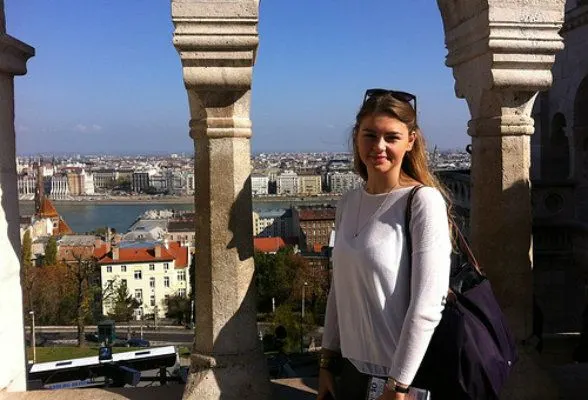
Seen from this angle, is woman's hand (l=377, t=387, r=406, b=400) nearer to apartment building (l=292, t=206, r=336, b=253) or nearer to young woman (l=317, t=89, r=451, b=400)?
young woman (l=317, t=89, r=451, b=400)

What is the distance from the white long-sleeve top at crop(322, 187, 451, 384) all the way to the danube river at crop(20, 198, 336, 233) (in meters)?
83.7

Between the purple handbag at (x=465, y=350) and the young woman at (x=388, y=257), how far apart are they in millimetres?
56

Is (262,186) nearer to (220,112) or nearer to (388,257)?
(220,112)

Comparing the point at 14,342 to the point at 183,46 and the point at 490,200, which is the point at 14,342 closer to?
the point at 183,46

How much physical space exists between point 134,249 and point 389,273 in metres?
43.0

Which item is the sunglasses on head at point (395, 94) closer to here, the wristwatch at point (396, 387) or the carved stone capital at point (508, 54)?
the wristwatch at point (396, 387)

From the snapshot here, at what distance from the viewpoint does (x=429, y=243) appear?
1600 mm

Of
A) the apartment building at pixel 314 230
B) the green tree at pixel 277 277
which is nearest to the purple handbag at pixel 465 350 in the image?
the green tree at pixel 277 277

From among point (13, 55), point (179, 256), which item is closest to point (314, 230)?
point (179, 256)

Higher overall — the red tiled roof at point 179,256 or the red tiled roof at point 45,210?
the red tiled roof at point 45,210

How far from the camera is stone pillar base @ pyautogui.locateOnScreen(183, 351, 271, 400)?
110 inches

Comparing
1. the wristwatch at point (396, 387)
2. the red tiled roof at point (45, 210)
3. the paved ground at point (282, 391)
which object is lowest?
the red tiled roof at point (45, 210)

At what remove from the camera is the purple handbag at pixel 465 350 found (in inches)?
65.0

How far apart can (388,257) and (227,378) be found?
141 cm
